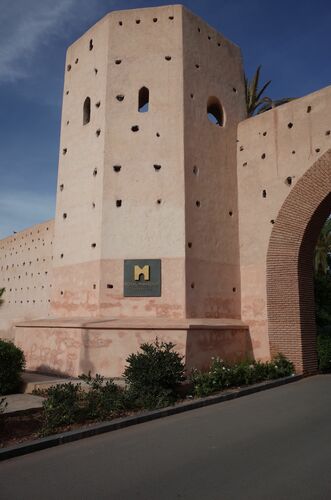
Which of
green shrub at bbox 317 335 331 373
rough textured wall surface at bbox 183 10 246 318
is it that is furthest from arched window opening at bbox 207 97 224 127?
green shrub at bbox 317 335 331 373

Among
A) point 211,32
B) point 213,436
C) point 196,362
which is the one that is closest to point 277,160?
point 211,32

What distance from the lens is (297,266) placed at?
10.7 meters

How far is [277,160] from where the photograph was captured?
11.6 m

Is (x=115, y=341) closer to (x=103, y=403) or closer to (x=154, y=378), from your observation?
(x=154, y=378)

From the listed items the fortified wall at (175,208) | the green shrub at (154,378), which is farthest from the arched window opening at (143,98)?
the green shrub at (154,378)

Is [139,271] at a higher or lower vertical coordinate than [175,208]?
lower

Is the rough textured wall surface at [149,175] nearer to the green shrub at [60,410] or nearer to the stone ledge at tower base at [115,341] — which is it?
the stone ledge at tower base at [115,341]

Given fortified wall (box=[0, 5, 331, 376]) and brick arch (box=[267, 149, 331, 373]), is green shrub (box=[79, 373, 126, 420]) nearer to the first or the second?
fortified wall (box=[0, 5, 331, 376])

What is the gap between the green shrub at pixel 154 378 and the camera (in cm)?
706

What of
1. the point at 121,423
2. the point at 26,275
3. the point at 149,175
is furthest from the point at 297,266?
the point at 26,275

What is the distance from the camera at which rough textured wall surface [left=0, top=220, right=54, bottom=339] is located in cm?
1689

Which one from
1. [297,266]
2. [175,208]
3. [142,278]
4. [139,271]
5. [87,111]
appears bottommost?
[142,278]

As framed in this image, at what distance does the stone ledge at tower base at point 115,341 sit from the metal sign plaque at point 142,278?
705 mm

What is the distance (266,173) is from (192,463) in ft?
29.1
